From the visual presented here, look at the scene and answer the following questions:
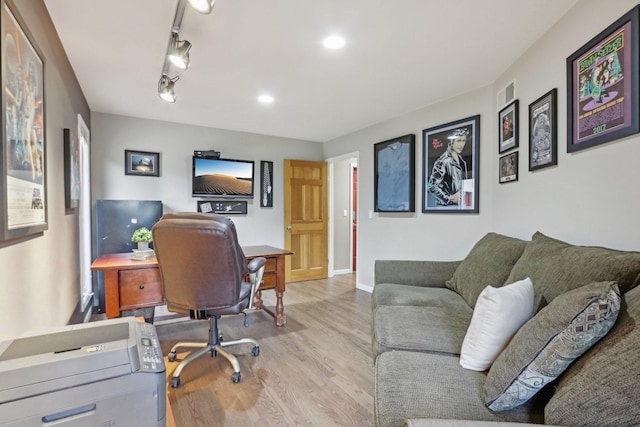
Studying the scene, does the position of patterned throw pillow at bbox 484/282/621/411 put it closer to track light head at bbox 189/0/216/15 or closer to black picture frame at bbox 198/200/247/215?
track light head at bbox 189/0/216/15

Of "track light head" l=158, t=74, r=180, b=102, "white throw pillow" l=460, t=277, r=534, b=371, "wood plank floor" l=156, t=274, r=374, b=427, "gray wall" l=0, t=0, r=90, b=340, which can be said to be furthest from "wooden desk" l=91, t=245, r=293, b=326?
"white throw pillow" l=460, t=277, r=534, b=371

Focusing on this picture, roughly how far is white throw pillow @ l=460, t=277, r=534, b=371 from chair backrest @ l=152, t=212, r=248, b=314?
1.36 metres

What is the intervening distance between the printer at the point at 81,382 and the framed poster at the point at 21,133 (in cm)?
60

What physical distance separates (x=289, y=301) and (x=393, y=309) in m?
2.23

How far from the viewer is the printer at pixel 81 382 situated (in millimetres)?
679

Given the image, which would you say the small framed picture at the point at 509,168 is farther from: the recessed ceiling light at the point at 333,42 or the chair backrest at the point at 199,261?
the chair backrest at the point at 199,261

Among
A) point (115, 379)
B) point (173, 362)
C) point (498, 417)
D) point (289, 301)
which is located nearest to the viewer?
point (115, 379)

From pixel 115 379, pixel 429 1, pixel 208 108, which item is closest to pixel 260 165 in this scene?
pixel 208 108

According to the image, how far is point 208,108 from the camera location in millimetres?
3541

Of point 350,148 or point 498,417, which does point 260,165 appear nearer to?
point 350,148

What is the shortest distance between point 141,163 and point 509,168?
4097 mm

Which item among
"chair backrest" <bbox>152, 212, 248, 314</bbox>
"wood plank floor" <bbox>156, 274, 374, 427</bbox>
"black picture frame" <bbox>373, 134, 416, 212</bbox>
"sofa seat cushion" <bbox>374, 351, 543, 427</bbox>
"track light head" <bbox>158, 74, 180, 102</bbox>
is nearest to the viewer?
"sofa seat cushion" <bbox>374, 351, 543, 427</bbox>

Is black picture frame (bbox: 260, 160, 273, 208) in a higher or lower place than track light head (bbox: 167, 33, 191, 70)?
lower

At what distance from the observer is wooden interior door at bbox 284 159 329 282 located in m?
4.96
